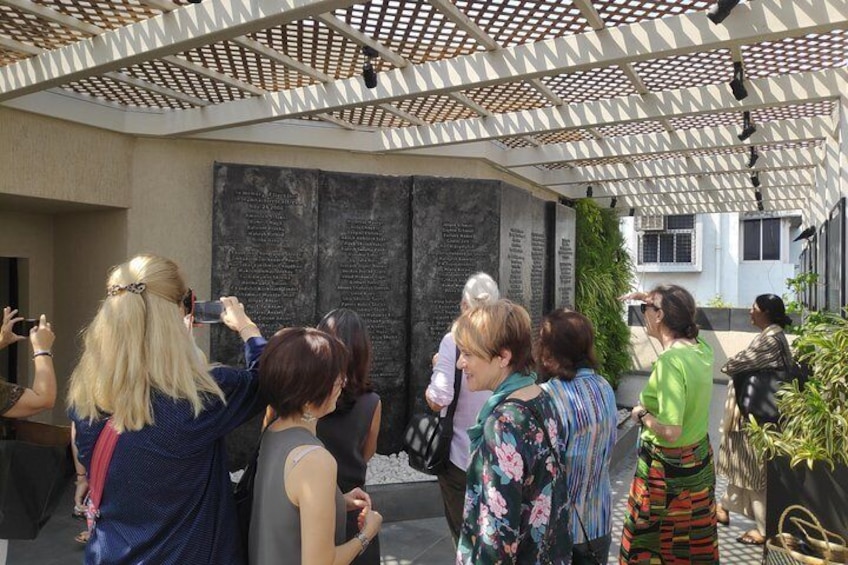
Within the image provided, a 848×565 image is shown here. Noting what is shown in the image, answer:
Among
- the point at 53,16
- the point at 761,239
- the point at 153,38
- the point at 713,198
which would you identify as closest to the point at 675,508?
the point at 153,38

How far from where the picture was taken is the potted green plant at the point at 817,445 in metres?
3.52

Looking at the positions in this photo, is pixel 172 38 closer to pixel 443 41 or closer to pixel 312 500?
pixel 443 41

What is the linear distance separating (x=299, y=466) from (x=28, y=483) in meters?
1.65

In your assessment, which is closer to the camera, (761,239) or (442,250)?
(442,250)

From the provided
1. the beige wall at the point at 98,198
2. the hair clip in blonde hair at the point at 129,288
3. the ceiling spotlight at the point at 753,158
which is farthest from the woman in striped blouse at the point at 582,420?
the ceiling spotlight at the point at 753,158

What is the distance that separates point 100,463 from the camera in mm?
1827

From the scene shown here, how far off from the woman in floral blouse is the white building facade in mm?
22504

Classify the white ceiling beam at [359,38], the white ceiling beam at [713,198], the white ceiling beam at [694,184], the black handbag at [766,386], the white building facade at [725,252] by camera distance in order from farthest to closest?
the white building facade at [725,252]
the white ceiling beam at [713,198]
the white ceiling beam at [694,184]
the black handbag at [766,386]
the white ceiling beam at [359,38]

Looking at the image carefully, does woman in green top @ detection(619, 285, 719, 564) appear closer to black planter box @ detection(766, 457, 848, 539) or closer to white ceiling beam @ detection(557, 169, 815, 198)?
black planter box @ detection(766, 457, 848, 539)

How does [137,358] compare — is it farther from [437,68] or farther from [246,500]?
[437,68]

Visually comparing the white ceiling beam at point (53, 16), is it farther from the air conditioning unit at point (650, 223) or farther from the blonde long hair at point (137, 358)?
the air conditioning unit at point (650, 223)

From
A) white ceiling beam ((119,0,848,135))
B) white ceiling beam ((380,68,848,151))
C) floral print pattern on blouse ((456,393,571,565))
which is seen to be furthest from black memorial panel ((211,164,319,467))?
floral print pattern on blouse ((456,393,571,565))

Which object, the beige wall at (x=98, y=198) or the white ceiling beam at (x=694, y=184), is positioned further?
the white ceiling beam at (x=694, y=184)

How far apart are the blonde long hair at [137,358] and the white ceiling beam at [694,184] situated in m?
8.73
